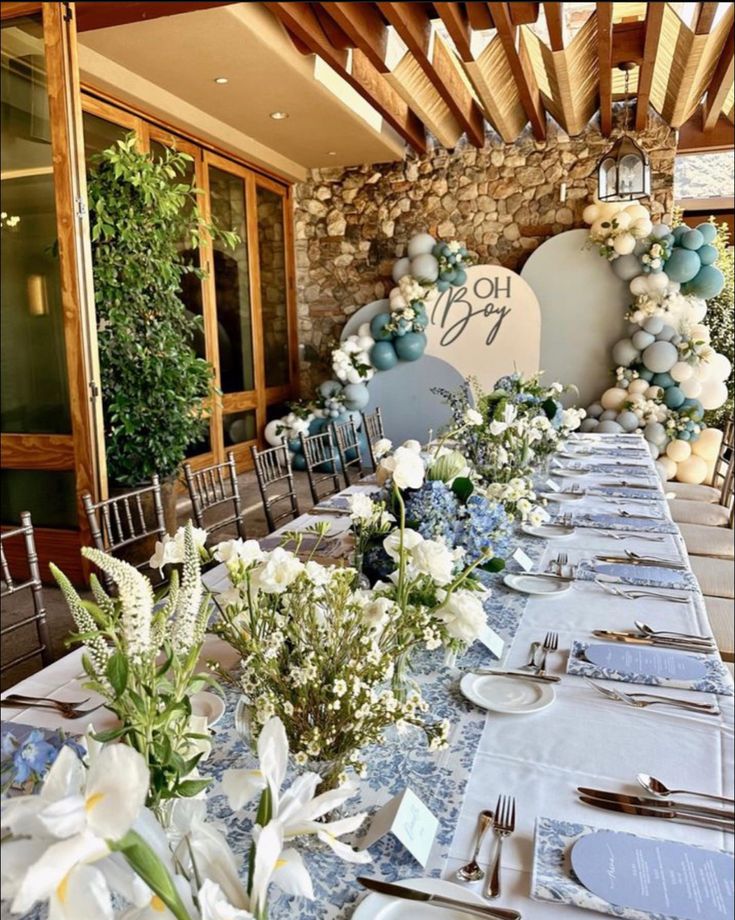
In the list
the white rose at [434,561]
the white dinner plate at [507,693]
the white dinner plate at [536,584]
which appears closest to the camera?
the white rose at [434,561]

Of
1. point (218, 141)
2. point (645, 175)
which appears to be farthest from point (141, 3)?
point (645, 175)

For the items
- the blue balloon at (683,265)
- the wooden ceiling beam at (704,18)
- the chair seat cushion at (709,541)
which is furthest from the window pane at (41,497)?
the blue balloon at (683,265)

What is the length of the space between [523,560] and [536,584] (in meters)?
0.14

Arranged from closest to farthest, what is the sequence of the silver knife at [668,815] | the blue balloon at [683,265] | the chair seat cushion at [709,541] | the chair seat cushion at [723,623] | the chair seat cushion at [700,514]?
the silver knife at [668,815]
the chair seat cushion at [723,623]
the chair seat cushion at [709,541]
the chair seat cushion at [700,514]
the blue balloon at [683,265]

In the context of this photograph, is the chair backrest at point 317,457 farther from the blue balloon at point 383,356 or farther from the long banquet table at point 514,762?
the blue balloon at point 383,356

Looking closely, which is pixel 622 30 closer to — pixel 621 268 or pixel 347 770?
pixel 621 268

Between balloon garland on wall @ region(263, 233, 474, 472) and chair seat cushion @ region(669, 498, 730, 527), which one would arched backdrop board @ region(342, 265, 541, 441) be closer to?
balloon garland on wall @ region(263, 233, 474, 472)

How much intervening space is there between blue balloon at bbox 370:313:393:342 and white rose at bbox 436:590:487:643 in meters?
5.22

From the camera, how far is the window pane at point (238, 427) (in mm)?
6148

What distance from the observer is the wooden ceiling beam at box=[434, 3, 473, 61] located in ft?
12.1

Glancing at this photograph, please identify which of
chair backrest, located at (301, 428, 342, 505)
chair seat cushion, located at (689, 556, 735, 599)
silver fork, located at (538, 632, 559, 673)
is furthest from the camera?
chair backrest, located at (301, 428, 342, 505)

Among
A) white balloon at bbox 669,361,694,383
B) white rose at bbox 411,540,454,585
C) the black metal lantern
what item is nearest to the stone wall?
white balloon at bbox 669,361,694,383

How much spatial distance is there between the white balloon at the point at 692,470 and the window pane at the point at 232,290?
3631 millimetres

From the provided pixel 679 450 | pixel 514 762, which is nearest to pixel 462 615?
pixel 514 762
